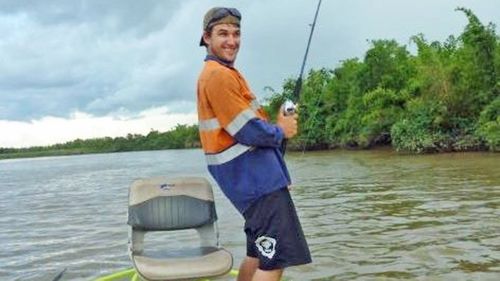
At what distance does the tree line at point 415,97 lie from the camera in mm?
32219

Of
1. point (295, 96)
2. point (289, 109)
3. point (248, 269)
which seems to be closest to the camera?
point (289, 109)

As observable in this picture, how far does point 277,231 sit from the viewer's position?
346 centimetres

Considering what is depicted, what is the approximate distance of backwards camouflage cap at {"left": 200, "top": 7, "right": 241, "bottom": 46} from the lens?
3.63 m

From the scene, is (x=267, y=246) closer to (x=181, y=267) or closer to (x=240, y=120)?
(x=240, y=120)

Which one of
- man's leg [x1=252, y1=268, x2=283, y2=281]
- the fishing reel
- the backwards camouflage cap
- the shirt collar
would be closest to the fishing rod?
the fishing reel

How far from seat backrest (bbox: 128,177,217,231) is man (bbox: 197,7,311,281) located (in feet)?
4.47

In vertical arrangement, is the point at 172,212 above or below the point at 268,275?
above

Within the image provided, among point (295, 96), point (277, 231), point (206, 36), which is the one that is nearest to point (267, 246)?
point (277, 231)

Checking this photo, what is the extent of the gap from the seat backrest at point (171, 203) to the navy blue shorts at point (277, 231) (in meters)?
1.46

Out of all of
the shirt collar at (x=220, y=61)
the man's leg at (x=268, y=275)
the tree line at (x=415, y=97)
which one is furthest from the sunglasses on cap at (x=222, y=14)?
the tree line at (x=415, y=97)

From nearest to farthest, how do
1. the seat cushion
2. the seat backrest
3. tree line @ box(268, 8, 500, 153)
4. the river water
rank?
the seat cushion → the seat backrest → the river water → tree line @ box(268, 8, 500, 153)

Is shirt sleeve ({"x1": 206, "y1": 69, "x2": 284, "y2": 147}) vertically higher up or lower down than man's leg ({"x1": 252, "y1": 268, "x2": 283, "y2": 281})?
higher up

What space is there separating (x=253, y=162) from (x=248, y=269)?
33.2 inches

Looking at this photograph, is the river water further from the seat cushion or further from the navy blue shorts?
the navy blue shorts
